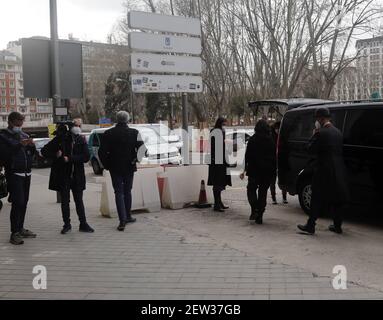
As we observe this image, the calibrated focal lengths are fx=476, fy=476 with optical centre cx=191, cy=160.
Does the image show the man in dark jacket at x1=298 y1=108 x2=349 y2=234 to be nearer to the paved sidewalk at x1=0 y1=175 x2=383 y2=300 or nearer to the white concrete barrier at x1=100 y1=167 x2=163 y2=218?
the paved sidewalk at x1=0 y1=175 x2=383 y2=300

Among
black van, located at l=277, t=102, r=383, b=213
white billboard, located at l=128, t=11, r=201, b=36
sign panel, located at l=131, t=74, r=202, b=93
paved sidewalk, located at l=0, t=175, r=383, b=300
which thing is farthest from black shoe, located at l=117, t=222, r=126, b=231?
white billboard, located at l=128, t=11, r=201, b=36

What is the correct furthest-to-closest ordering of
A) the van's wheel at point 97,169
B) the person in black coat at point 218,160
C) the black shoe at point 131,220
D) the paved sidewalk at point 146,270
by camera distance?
the van's wheel at point 97,169
the person in black coat at point 218,160
the black shoe at point 131,220
the paved sidewalk at point 146,270

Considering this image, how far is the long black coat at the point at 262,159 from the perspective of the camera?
7875mm

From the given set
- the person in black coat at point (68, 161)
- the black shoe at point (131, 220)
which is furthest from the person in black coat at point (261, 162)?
the person in black coat at point (68, 161)

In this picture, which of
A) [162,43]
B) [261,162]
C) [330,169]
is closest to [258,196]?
[261,162]

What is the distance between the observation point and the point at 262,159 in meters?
7.88

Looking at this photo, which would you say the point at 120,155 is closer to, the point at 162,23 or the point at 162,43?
the point at 162,43

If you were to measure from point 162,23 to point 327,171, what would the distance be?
6.09m

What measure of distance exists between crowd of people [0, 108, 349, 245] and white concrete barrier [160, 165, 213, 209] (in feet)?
4.71

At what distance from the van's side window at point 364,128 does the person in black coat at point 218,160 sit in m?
2.32

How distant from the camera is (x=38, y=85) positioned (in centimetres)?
1075

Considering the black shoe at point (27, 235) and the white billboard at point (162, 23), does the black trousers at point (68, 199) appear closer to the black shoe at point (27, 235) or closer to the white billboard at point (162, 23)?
the black shoe at point (27, 235)
